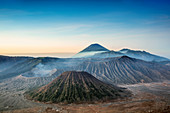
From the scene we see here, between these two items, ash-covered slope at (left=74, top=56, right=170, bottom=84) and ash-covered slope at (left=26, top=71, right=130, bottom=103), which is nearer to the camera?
ash-covered slope at (left=26, top=71, right=130, bottom=103)

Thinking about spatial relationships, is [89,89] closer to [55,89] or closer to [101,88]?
[101,88]

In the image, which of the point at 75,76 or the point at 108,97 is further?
the point at 75,76

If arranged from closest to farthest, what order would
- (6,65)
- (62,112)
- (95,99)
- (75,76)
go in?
1. (62,112)
2. (95,99)
3. (75,76)
4. (6,65)

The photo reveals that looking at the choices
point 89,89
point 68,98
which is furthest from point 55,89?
point 89,89

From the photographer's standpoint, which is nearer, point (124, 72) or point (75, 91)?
point (75, 91)

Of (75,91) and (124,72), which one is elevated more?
(124,72)
